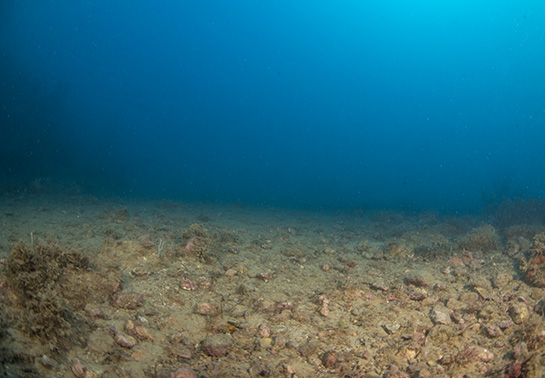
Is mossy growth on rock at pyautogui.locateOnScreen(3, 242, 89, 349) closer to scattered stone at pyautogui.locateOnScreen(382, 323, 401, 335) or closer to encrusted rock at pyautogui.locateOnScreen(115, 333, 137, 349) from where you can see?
encrusted rock at pyautogui.locateOnScreen(115, 333, 137, 349)

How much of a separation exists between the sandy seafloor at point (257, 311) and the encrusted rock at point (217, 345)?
0.04ft

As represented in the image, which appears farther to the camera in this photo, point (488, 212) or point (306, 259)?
point (488, 212)

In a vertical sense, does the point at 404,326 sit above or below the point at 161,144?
below

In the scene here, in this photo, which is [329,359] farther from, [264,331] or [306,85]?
[306,85]

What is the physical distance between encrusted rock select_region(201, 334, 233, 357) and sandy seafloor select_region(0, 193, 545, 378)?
0.04 ft

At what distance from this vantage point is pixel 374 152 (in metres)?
130

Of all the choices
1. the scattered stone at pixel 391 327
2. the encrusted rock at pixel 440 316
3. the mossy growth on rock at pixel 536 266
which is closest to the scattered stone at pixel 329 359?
the scattered stone at pixel 391 327

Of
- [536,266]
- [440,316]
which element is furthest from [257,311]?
[536,266]

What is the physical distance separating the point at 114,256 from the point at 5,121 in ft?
83.0

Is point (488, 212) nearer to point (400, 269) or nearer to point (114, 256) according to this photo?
point (400, 269)

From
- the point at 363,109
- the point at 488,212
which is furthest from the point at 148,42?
the point at 488,212

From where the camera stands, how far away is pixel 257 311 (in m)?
4.06

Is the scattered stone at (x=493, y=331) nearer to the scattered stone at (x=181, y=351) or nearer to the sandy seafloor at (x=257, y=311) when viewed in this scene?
the sandy seafloor at (x=257, y=311)

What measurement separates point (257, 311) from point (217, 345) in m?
0.98
